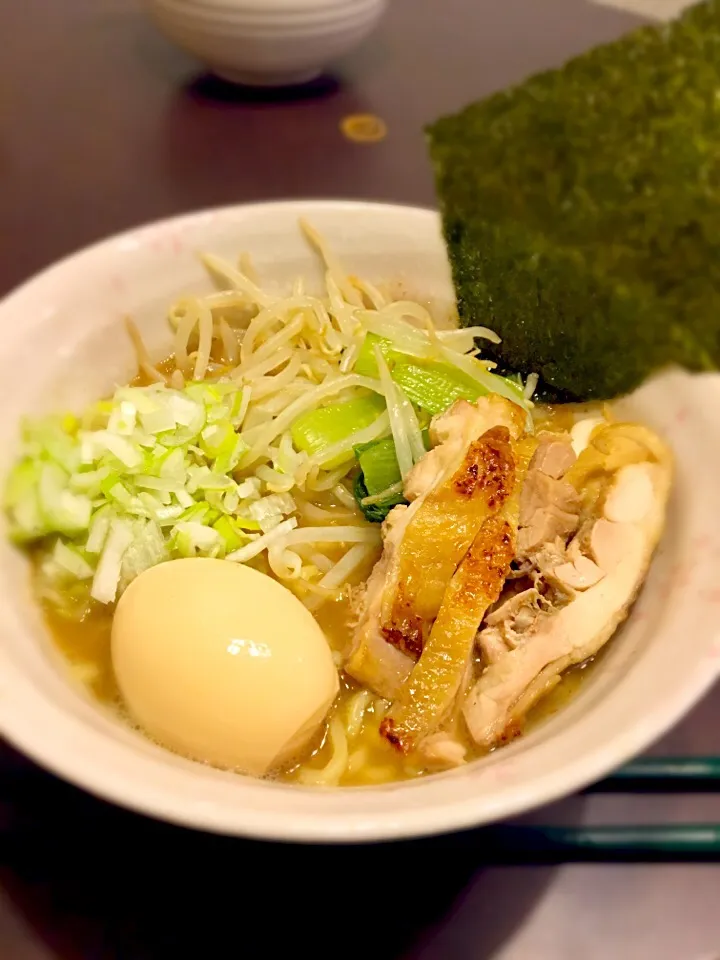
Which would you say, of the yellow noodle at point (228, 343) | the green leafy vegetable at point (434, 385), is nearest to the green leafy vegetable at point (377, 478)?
the green leafy vegetable at point (434, 385)

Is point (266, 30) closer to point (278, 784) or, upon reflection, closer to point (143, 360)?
point (143, 360)

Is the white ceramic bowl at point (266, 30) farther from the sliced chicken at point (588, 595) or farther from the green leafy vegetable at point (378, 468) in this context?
the sliced chicken at point (588, 595)

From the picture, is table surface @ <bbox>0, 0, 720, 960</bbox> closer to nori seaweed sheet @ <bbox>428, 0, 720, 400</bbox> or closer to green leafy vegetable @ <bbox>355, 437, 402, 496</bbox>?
nori seaweed sheet @ <bbox>428, 0, 720, 400</bbox>

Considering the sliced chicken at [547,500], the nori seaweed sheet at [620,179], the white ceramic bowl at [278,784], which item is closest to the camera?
the nori seaweed sheet at [620,179]

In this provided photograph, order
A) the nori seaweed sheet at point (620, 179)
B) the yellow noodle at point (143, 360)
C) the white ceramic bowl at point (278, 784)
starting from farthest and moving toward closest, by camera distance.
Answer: the yellow noodle at point (143, 360) < the white ceramic bowl at point (278, 784) < the nori seaweed sheet at point (620, 179)

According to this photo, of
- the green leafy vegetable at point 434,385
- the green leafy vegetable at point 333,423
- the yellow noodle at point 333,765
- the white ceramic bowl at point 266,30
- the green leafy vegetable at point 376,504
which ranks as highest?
the white ceramic bowl at point 266,30

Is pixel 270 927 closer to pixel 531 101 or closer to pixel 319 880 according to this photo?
pixel 319 880

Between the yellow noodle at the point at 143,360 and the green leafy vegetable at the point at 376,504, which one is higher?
the yellow noodle at the point at 143,360

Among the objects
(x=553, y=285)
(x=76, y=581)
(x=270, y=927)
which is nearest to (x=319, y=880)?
(x=270, y=927)
